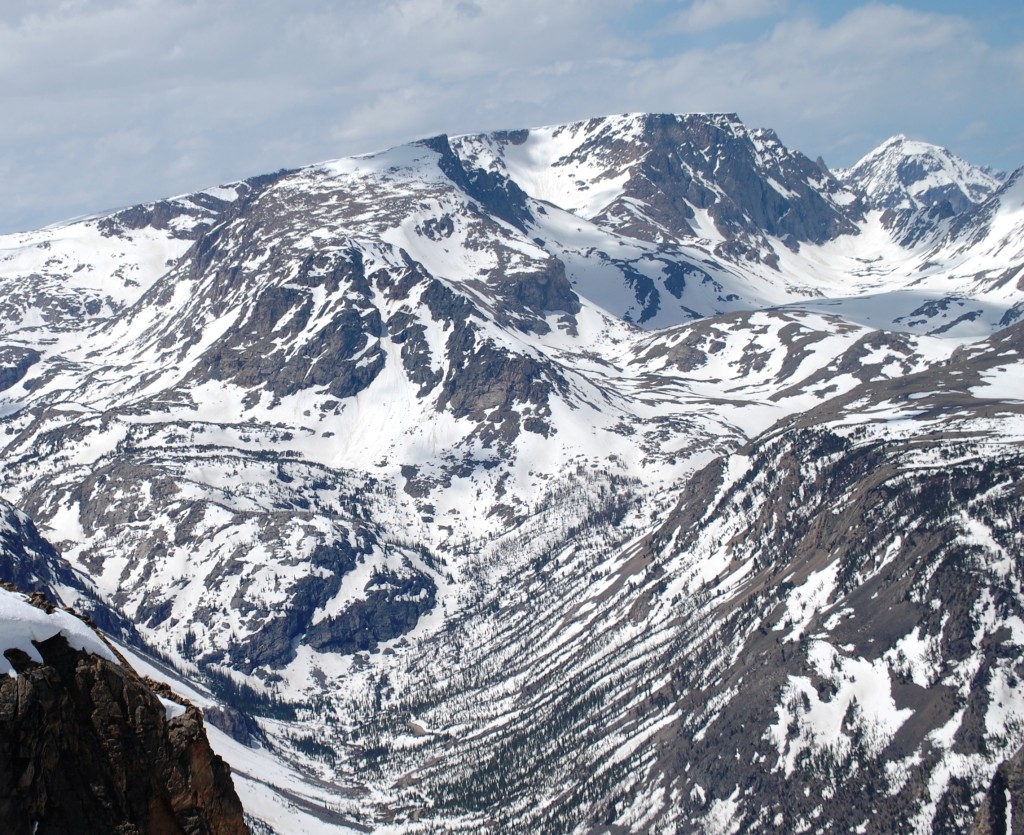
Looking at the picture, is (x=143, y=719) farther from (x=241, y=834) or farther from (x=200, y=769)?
(x=241, y=834)

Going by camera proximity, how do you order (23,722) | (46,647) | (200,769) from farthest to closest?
(200,769), (46,647), (23,722)

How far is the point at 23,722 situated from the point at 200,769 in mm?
8413

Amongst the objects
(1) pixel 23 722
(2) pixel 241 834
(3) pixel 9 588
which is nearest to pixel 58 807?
(1) pixel 23 722

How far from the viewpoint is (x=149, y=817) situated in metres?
47.2

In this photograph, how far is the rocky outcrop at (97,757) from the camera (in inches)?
1679

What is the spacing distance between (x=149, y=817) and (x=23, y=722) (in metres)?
6.80

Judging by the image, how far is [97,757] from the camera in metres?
46.5

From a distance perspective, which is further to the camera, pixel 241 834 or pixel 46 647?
pixel 241 834

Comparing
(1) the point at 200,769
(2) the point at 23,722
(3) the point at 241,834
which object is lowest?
(3) the point at 241,834

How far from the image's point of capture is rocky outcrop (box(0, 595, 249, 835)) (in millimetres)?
42656

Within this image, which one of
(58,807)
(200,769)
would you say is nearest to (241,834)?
(200,769)

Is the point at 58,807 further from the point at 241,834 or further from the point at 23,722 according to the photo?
the point at 241,834

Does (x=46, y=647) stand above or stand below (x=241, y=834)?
above

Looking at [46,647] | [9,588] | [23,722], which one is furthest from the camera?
[9,588]
